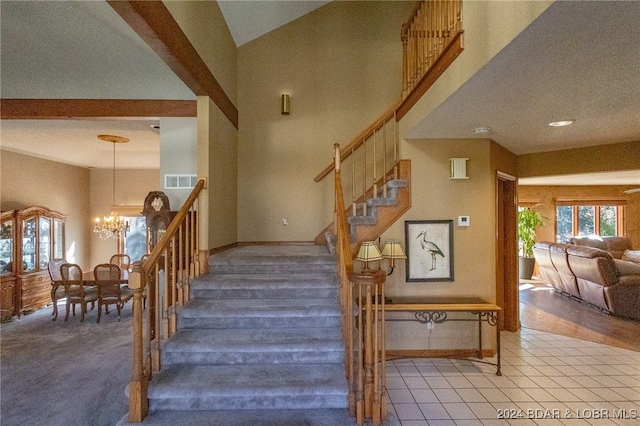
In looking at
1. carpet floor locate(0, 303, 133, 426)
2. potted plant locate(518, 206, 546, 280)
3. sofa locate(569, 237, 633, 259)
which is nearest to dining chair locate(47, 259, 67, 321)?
carpet floor locate(0, 303, 133, 426)

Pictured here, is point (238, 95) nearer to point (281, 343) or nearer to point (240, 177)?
point (240, 177)

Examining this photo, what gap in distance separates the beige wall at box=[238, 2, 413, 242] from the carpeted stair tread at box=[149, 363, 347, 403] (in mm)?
2489

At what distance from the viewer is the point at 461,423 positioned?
2.47 m

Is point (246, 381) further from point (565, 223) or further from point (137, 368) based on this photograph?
point (565, 223)

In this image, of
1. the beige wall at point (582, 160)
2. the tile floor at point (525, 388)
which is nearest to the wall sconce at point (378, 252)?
the tile floor at point (525, 388)

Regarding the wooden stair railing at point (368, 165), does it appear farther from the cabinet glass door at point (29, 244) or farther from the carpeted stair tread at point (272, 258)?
the cabinet glass door at point (29, 244)

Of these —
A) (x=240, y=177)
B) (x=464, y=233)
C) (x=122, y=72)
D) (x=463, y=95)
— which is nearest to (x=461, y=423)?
(x=464, y=233)

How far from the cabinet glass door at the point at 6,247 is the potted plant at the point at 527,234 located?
10628mm

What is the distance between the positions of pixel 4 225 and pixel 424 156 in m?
7.16

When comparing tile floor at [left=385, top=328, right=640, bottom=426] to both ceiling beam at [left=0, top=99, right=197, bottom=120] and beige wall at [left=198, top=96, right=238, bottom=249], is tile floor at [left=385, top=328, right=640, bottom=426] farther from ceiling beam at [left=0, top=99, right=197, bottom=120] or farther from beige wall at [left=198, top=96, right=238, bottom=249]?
ceiling beam at [left=0, top=99, right=197, bottom=120]

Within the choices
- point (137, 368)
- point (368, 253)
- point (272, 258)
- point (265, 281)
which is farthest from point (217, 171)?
point (137, 368)

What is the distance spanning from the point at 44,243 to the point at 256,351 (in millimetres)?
6341

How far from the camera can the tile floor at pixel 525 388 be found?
2.57 meters

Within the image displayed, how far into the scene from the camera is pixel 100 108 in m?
3.91
